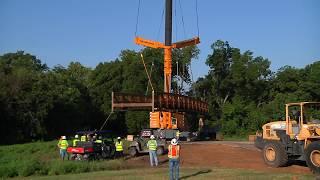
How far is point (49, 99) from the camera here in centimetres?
7125

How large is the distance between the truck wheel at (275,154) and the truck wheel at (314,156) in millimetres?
2328

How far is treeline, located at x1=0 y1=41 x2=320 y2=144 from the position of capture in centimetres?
6900

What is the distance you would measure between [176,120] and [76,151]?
60.4 ft

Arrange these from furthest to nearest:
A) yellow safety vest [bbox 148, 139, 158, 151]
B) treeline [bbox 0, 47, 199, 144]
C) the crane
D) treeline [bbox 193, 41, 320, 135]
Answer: treeline [bbox 193, 41, 320, 135] → treeline [bbox 0, 47, 199, 144] → the crane → yellow safety vest [bbox 148, 139, 158, 151]

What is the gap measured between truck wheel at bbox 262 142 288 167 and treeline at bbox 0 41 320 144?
4179cm

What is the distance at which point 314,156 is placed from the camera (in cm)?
2250

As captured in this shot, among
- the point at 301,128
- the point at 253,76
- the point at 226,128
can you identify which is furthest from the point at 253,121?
the point at 301,128

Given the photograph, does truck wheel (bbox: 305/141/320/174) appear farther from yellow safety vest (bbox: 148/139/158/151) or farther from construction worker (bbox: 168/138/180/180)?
yellow safety vest (bbox: 148/139/158/151)

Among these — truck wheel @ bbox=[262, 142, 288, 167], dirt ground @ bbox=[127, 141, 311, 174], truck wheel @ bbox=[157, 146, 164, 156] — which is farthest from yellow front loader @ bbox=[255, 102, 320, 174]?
truck wheel @ bbox=[157, 146, 164, 156]

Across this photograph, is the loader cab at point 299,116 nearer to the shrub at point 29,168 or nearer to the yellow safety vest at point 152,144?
the yellow safety vest at point 152,144

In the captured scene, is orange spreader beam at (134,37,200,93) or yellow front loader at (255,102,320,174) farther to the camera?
orange spreader beam at (134,37,200,93)

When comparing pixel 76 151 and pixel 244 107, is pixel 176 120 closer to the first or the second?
pixel 76 151

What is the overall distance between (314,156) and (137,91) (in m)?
62.2

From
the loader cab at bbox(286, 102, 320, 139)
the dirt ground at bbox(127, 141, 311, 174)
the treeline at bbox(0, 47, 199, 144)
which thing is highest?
the treeline at bbox(0, 47, 199, 144)
